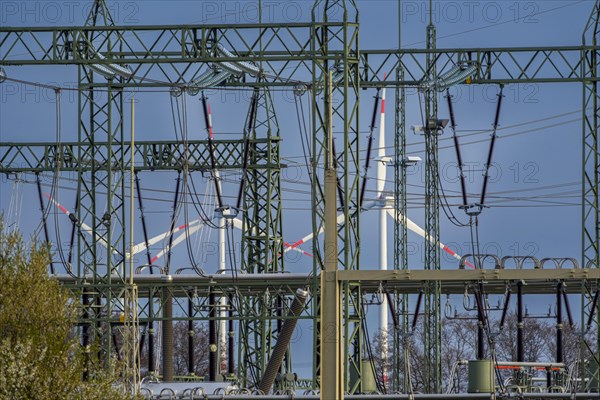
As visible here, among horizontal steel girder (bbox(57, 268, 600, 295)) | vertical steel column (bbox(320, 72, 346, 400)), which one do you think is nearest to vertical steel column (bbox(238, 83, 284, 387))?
horizontal steel girder (bbox(57, 268, 600, 295))

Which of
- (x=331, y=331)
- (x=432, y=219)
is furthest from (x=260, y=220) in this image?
(x=331, y=331)

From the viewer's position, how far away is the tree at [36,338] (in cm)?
2833

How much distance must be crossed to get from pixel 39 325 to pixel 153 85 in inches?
403

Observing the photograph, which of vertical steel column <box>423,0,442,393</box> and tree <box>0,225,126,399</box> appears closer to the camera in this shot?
tree <box>0,225,126,399</box>

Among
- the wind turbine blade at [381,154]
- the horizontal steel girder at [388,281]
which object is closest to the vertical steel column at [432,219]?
the horizontal steel girder at [388,281]

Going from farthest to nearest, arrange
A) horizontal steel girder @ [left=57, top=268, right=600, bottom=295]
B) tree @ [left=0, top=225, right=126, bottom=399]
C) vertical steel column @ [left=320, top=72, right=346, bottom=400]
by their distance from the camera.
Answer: tree @ [left=0, top=225, right=126, bottom=399], horizontal steel girder @ [left=57, top=268, right=600, bottom=295], vertical steel column @ [left=320, top=72, right=346, bottom=400]

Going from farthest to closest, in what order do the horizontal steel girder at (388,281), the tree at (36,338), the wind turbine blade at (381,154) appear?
the wind turbine blade at (381,154) < the tree at (36,338) < the horizontal steel girder at (388,281)

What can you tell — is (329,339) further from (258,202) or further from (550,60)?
(258,202)

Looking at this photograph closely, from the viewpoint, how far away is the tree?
2833 cm

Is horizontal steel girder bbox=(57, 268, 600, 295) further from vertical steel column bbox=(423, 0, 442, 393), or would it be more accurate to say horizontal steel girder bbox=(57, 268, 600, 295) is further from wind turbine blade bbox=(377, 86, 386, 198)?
wind turbine blade bbox=(377, 86, 386, 198)

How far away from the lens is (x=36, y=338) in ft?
96.1

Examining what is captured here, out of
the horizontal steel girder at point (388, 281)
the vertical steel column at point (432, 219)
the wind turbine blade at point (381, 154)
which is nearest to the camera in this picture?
Result: the horizontal steel girder at point (388, 281)

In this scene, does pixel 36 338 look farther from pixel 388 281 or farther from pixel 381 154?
pixel 381 154

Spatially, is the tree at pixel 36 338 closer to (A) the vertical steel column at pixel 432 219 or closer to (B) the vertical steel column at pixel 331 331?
(B) the vertical steel column at pixel 331 331
